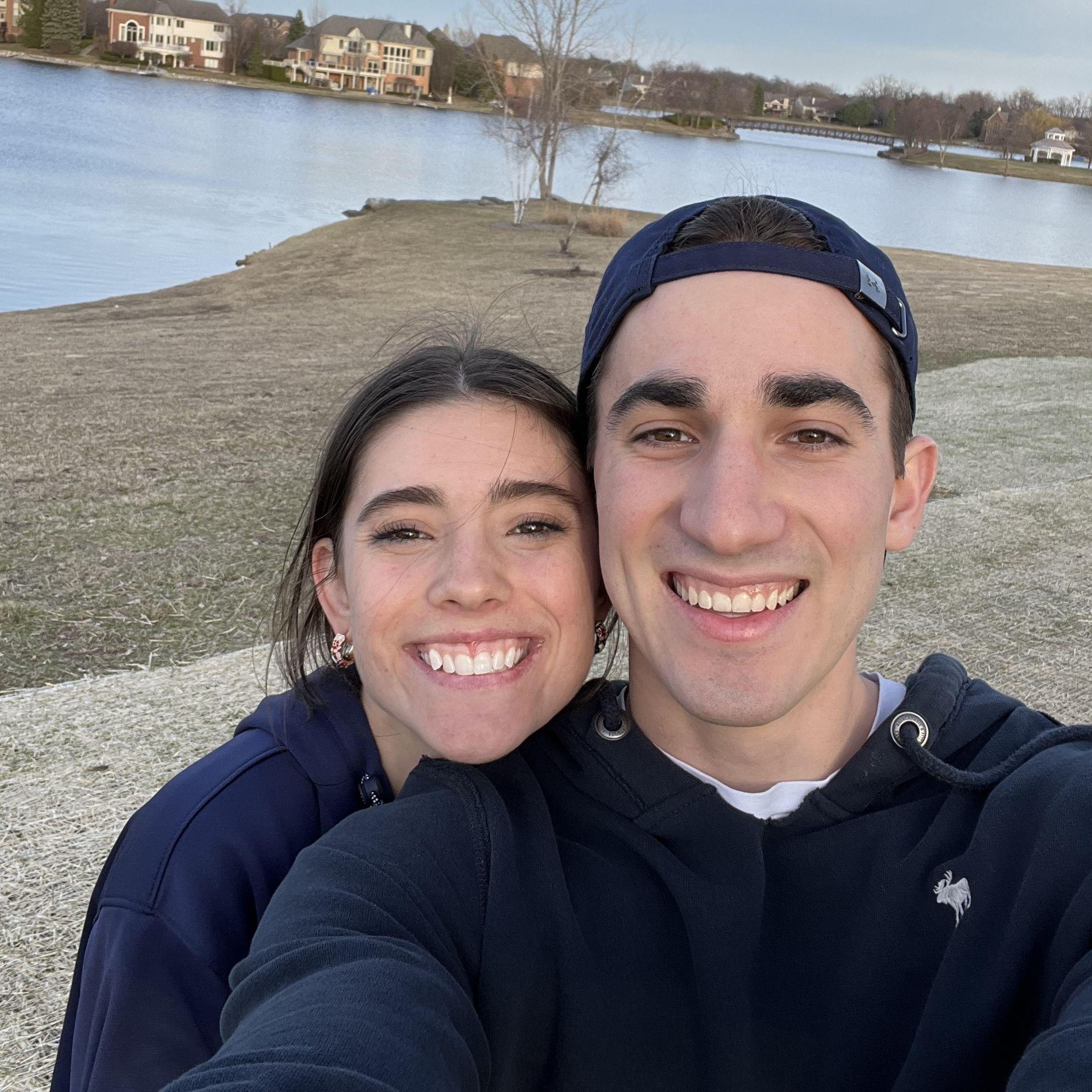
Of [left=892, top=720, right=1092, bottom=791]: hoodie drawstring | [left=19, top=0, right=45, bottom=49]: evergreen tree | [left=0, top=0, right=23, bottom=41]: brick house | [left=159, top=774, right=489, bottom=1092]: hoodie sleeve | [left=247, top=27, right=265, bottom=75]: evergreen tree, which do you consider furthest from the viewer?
[left=247, top=27, right=265, bottom=75]: evergreen tree

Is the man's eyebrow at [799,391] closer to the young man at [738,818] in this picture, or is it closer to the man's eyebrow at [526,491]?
the young man at [738,818]

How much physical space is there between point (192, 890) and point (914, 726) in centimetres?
125

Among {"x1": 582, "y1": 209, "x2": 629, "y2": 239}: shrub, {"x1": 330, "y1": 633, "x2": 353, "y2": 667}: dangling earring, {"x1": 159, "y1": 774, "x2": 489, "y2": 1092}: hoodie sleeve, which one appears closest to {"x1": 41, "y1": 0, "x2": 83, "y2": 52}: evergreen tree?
{"x1": 582, "y1": 209, "x2": 629, "y2": 239}: shrub

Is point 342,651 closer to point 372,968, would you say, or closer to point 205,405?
point 372,968

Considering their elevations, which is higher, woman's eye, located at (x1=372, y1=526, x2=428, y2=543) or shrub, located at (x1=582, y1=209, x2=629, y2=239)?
shrub, located at (x1=582, y1=209, x2=629, y2=239)

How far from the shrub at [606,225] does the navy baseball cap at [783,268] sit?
26.4 meters

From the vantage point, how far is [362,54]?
112562 mm

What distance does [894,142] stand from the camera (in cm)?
9606

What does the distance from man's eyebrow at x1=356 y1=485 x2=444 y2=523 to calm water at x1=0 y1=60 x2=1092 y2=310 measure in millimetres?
1480

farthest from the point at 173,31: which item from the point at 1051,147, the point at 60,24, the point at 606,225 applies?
the point at 606,225

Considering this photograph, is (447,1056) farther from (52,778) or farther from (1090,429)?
(1090,429)

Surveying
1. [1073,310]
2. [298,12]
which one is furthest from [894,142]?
[1073,310]

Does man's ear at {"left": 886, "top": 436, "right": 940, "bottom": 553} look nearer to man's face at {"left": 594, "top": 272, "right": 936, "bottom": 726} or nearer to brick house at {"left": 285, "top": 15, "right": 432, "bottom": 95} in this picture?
man's face at {"left": 594, "top": 272, "right": 936, "bottom": 726}

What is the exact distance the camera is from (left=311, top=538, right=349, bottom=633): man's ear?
8.25 feet
